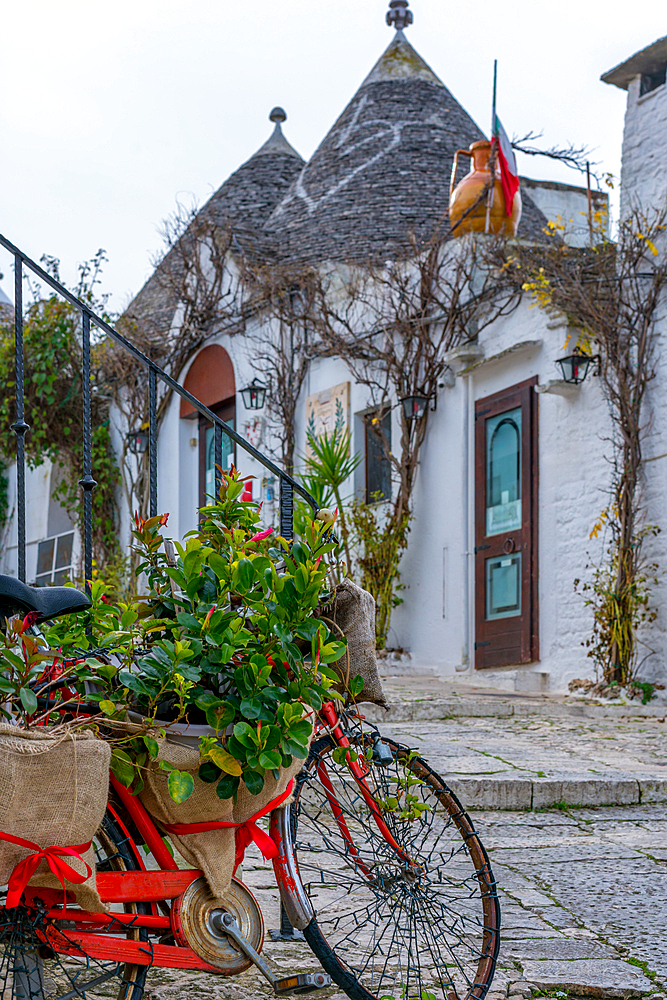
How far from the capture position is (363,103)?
13531mm

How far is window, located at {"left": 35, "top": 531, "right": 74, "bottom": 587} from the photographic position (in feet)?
49.6

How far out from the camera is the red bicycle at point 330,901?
6.37 feet

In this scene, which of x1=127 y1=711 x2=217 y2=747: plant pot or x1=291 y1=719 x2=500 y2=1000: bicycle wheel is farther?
x1=291 y1=719 x2=500 y2=1000: bicycle wheel

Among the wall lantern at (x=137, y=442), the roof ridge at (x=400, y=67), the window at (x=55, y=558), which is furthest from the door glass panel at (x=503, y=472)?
the window at (x=55, y=558)

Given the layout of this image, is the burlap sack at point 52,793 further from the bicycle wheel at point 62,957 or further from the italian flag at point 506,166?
the italian flag at point 506,166

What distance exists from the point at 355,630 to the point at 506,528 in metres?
6.94

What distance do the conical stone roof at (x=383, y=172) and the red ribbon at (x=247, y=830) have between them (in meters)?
9.16

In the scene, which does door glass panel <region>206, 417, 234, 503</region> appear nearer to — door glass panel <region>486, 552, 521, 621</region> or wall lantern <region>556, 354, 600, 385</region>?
door glass panel <region>486, 552, 521, 621</region>

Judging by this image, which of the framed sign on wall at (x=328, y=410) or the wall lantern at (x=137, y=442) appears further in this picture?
the wall lantern at (x=137, y=442)

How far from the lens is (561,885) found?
3414 millimetres

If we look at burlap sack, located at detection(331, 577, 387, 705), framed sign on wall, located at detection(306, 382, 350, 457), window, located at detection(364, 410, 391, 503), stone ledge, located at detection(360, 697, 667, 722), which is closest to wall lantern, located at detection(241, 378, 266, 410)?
framed sign on wall, located at detection(306, 382, 350, 457)

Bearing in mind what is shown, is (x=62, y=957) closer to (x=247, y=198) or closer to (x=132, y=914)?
(x=132, y=914)

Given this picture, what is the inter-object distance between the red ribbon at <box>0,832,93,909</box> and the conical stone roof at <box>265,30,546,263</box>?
31.5ft

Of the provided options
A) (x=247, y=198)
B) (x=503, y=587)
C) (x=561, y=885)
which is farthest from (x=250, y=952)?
(x=247, y=198)
